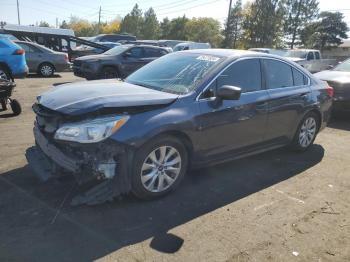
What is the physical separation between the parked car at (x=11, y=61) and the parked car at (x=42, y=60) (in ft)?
15.3

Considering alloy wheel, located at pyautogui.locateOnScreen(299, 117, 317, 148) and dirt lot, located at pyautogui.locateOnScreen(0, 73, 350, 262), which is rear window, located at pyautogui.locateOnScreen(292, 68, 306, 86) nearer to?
alloy wheel, located at pyautogui.locateOnScreen(299, 117, 317, 148)

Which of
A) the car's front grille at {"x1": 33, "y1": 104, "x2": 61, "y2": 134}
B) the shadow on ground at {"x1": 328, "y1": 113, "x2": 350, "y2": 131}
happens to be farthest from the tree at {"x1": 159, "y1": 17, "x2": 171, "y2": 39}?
the car's front grille at {"x1": 33, "y1": 104, "x2": 61, "y2": 134}

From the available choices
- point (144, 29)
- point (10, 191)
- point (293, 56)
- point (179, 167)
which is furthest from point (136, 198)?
point (144, 29)

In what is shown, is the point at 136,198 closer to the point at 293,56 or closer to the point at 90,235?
the point at 90,235

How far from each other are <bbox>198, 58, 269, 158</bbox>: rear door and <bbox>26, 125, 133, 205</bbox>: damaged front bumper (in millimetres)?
1139

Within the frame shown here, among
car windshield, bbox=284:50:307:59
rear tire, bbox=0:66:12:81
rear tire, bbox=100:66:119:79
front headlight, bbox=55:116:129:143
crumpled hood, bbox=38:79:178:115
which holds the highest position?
crumpled hood, bbox=38:79:178:115

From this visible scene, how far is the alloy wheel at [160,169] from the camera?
14.5 feet

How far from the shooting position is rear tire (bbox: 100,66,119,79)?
48.3 feet

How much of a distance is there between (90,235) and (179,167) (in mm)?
1389

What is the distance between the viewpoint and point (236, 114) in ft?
17.1

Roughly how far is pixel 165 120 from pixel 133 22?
276 ft

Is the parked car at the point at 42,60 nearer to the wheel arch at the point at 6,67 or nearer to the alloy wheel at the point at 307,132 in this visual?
the wheel arch at the point at 6,67

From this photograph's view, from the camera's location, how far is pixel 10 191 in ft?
15.1

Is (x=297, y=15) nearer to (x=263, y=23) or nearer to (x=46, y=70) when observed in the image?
(x=263, y=23)
